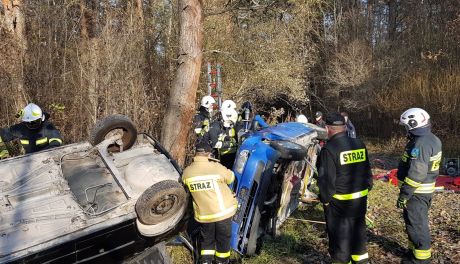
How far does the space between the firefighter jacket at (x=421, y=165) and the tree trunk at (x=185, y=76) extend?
11.2 ft

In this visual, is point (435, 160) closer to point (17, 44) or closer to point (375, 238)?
point (375, 238)

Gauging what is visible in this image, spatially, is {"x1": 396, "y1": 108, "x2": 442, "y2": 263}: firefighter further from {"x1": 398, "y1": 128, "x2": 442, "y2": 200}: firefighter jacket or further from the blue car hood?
the blue car hood

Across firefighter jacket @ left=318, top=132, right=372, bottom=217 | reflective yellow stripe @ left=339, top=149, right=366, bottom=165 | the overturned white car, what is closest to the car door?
the overturned white car

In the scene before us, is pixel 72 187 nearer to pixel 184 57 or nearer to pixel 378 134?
pixel 184 57

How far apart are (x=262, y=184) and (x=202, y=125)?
8.36ft

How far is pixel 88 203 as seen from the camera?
3762mm

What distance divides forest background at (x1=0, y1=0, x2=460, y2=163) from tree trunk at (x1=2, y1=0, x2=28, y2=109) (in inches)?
A: 0.8

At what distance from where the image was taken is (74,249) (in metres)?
3.30

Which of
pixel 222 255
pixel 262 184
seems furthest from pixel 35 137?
pixel 262 184

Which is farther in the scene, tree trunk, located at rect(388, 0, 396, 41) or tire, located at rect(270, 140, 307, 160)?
tree trunk, located at rect(388, 0, 396, 41)

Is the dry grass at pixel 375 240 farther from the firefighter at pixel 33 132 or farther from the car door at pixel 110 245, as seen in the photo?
the firefighter at pixel 33 132

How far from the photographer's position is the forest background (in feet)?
23.2

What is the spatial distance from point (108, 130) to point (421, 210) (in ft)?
12.4

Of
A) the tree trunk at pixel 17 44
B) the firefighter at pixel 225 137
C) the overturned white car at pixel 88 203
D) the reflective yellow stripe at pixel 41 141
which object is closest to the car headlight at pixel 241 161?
the overturned white car at pixel 88 203
